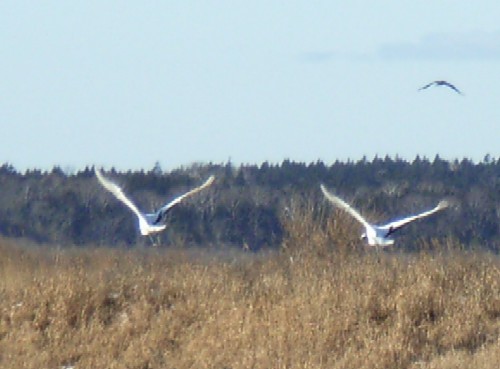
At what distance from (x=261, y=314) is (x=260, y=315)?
0.03 metres

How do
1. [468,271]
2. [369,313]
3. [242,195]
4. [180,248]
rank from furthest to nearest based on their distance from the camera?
[242,195] < [180,248] < [468,271] < [369,313]

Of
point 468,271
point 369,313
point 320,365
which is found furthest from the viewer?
point 468,271

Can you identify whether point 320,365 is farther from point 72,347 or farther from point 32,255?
point 32,255

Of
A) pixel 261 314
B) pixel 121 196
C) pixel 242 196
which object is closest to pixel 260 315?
pixel 261 314

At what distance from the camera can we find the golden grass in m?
13.6

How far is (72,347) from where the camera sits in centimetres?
1466

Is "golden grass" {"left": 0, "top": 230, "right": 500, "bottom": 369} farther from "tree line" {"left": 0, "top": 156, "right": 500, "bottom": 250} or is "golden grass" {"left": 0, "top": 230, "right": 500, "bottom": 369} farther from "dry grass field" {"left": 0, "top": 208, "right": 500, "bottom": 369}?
"tree line" {"left": 0, "top": 156, "right": 500, "bottom": 250}

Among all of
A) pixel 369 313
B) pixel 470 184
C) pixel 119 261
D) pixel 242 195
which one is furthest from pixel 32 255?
pixel 470 184

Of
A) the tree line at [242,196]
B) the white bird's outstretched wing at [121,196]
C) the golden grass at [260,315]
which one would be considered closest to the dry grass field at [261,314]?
the golden grass at [260,315]

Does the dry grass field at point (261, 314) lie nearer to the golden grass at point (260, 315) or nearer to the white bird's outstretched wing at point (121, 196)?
the golden grass at point (260, 315)

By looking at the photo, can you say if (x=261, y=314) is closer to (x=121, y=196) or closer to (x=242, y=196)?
(x=121, y=196)

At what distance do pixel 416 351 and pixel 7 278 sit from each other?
227 inches

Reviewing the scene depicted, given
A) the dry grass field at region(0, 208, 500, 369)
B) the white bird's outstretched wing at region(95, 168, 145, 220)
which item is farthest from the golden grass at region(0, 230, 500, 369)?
the white bird's outstretched wing at region(95, 168, 145, 220)

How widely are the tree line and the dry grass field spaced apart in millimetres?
9950
